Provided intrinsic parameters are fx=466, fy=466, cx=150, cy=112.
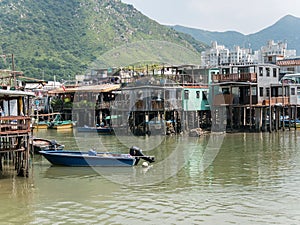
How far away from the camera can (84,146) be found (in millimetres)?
38281

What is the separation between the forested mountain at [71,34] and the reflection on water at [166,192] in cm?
7427

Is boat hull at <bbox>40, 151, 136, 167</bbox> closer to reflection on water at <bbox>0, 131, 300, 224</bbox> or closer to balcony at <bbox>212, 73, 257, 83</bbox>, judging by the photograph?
reflection on water at <bbox>0, 131, 300, 224</bbox>

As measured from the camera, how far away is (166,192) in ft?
64.8

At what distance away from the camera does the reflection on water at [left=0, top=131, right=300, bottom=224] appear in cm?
1623

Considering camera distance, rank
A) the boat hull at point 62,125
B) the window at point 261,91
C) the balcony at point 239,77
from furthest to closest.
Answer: the boat hull at point 62,125
the window at point 261,91
the balcony at point 239,77

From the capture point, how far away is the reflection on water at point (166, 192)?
1623cm

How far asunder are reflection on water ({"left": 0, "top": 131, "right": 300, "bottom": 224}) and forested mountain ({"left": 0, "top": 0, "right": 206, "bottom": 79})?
244 ft

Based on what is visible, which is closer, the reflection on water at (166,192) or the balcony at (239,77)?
the reflection on water at (166,192)

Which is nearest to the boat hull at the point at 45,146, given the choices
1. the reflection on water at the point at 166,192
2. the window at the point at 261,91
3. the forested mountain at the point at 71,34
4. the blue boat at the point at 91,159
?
the reflection on water at the point at 166,192

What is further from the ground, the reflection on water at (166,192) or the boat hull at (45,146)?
the boat hull at (45,146)

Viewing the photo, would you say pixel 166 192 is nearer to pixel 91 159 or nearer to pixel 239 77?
pixel 91 159

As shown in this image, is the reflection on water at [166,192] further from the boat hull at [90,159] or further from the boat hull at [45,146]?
the boat hull at [45,146]

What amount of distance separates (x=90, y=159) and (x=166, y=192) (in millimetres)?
7165

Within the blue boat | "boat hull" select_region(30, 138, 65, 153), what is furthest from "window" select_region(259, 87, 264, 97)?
the blue boat
